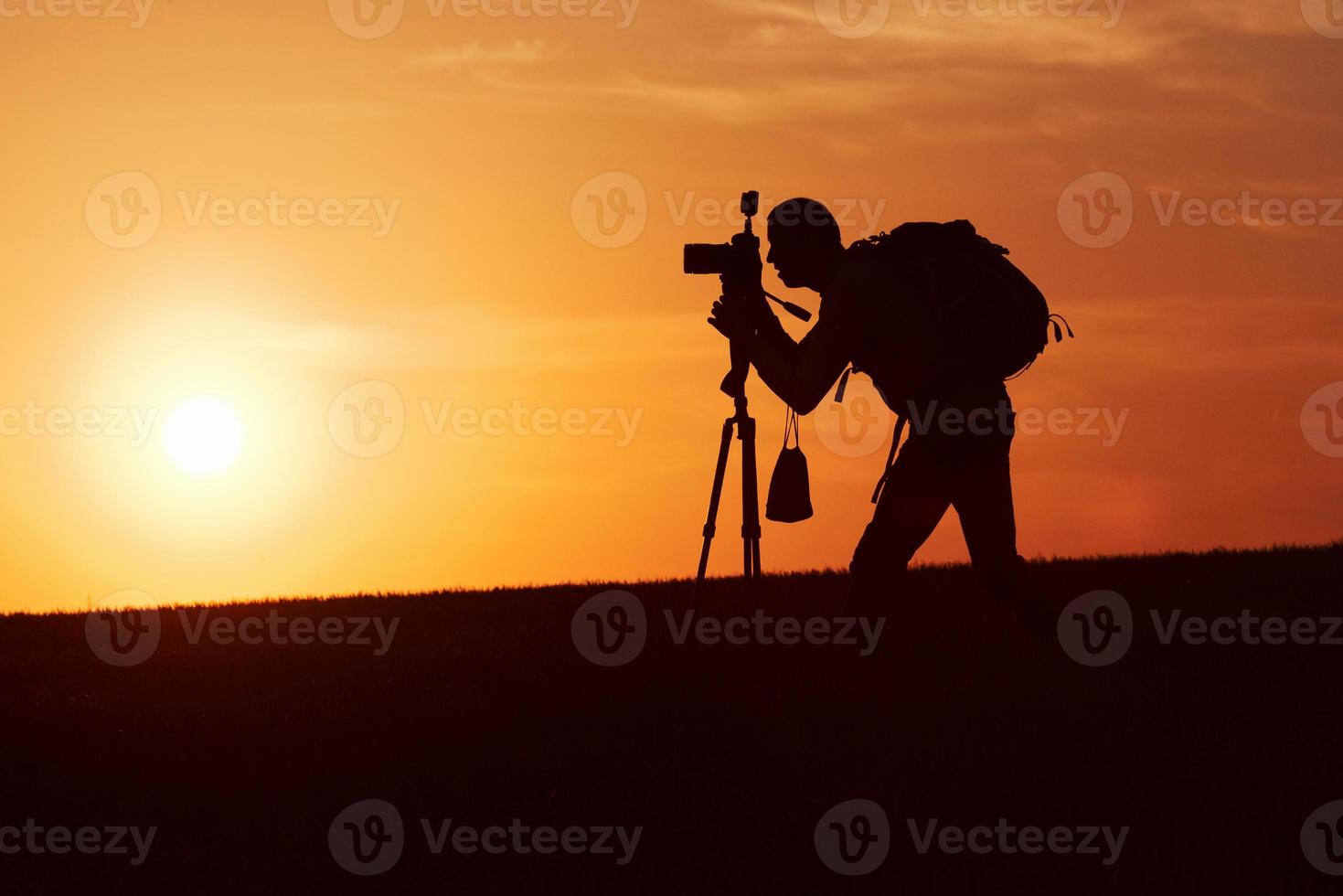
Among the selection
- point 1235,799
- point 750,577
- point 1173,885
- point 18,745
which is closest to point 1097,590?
point 750,577

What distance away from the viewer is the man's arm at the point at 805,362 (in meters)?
9.90

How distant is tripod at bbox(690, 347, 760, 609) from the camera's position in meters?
11.0

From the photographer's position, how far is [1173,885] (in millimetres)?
7266

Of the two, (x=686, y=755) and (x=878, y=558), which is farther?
(x=878, y=558)
